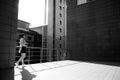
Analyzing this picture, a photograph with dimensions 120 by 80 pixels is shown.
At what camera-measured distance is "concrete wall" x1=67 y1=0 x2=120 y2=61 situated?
677cm

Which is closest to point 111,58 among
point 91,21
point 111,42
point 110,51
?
point 110,51

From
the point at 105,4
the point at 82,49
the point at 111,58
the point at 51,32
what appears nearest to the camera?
the point at 111,58

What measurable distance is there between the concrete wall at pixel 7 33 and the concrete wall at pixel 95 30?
5661 millimetres

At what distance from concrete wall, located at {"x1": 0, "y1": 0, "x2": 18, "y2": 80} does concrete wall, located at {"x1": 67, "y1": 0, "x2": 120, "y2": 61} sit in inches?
223

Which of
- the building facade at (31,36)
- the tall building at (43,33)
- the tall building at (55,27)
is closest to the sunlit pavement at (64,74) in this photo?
the tall building at (55,27)

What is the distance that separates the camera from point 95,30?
7438 millimetres

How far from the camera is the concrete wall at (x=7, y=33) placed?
284 cm

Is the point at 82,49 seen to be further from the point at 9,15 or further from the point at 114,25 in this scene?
the point at 9,15

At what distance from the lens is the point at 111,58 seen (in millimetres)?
6711

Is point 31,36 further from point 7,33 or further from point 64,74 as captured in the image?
point 64,74

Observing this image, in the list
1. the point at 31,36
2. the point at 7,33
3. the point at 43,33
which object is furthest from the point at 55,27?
the point at 7,33

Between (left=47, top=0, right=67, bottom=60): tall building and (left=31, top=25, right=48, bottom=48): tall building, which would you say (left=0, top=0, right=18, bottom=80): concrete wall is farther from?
(left=31, top=25, right=48, bottom=48): tall building

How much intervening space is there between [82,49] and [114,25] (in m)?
2.73

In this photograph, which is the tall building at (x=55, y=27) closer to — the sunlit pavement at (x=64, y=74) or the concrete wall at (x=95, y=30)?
the concrete wall at (x=95, y=30)
